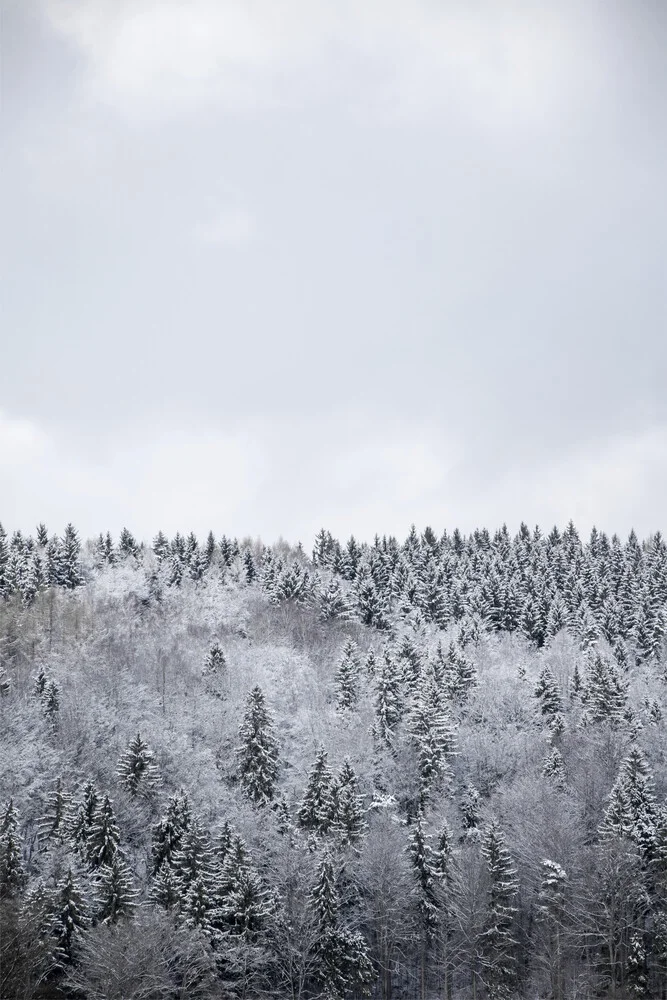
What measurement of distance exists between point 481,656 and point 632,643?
75.7 ft

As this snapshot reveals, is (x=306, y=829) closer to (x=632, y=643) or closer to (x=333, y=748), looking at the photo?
(x=333, y=748)

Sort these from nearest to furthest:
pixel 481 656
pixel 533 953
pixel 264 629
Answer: pixel 533 953, pixel 481 656, pixel 264 629

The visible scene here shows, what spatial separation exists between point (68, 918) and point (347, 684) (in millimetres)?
48758

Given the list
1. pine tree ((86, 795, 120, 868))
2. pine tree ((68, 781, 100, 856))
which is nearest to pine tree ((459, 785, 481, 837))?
pine tree ((86, 795, 120, 868))

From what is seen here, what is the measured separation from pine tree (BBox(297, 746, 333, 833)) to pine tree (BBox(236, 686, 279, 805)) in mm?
7509

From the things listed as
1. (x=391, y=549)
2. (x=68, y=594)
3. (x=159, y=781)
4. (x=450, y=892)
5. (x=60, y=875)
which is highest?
(x=391, y=549)

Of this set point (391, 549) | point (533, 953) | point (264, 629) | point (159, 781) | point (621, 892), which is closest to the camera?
point (621, 892)

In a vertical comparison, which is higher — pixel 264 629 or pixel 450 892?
pixel 264 629

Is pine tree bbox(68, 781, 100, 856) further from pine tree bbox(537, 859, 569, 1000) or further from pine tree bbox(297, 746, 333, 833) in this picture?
pine tree bbox(537, 859, 569, 1000)

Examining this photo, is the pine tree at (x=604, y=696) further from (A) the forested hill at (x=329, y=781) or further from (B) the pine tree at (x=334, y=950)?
(B) the pine tree at (x=334, y=950)

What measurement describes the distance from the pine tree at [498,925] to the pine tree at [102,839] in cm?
2607

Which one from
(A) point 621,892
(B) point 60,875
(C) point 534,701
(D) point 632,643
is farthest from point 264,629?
(A) point 621,892

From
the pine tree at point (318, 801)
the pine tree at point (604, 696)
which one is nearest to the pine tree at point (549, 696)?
the pine tree at point (604, 696)

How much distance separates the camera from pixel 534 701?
9650cm
